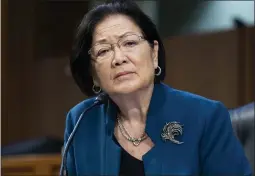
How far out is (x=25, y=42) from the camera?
3.06 ft

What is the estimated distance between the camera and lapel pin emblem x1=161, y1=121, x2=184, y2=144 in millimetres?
719

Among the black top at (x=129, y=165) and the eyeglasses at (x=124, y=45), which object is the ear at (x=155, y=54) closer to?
the eyeglasses at (x=124, y=45)

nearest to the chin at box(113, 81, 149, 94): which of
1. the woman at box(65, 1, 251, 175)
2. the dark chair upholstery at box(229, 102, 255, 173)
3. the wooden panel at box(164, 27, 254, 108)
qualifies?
the woman at box(65, 1, 251, 175)

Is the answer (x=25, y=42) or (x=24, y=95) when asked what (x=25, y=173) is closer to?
(x=24, y=95)

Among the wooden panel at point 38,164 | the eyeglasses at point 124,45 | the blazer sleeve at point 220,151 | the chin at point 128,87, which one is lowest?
the wooden panel at point 38,164

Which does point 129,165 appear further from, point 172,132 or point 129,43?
point 129,43

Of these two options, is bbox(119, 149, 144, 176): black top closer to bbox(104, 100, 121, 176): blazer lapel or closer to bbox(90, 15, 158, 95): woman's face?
bbox(104, 100, 121, 176): blazer lapel

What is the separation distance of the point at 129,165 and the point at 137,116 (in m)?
0.10

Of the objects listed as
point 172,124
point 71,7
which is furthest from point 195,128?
point 71,7

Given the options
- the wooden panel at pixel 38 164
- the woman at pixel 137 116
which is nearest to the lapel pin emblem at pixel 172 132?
the woman at pixel 137 116

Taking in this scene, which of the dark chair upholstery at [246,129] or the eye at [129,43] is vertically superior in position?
the eye at [129,43]

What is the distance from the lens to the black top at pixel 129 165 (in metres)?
0.74

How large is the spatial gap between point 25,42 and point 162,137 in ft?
1.39

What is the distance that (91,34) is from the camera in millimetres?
749
